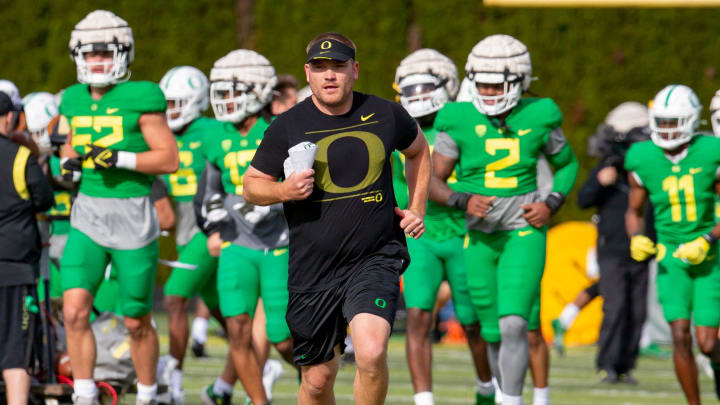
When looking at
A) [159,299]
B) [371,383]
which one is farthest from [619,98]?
[371,383]

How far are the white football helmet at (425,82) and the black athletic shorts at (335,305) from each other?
8.99 feet

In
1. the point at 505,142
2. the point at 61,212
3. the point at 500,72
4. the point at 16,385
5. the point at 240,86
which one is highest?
the point at 500,72

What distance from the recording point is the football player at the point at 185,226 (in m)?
9.82

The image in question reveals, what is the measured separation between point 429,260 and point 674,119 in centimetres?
189

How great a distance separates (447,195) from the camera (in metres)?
8.41

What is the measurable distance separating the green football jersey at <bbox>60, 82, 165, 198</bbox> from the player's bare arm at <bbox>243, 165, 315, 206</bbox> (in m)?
2.11

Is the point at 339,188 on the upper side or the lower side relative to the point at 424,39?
lower

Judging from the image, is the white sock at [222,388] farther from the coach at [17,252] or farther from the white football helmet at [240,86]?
the coach at [17,252]

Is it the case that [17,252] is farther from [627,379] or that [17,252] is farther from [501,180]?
[627,379]

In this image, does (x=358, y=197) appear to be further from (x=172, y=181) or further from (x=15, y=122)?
(x=172, y=181)

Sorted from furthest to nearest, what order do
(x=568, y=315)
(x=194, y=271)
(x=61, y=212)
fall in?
(x=568, y=315), (x=61, y=212), (x=194, y=271)

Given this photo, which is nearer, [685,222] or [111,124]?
[111,124]

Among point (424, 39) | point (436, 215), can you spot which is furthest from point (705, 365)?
point (424, 39)

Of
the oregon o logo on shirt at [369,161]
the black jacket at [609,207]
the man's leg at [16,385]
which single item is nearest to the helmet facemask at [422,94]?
the oregon o logo on shirt at [369,161]
